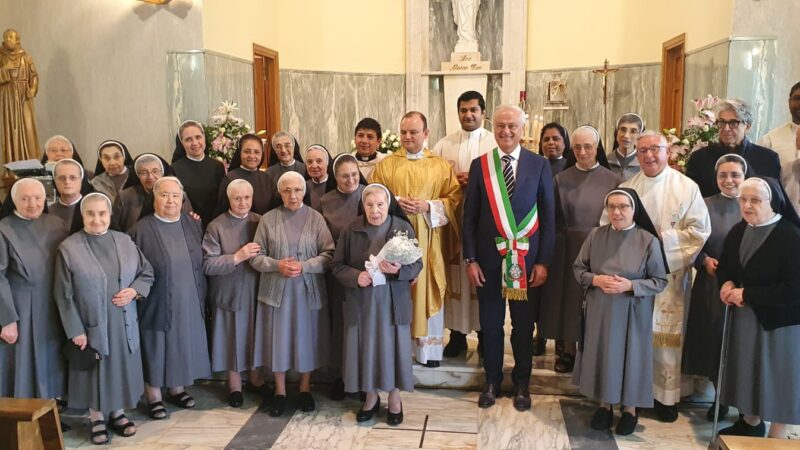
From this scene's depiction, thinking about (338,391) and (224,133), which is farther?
(224,133)

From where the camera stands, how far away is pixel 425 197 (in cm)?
411

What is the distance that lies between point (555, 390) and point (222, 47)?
5390 millimetres

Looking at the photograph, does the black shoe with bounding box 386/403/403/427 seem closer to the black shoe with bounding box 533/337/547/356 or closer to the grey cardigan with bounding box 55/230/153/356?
the black shoe with bounding box 533/337/547/356

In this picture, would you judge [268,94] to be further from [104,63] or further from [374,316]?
[374,316]

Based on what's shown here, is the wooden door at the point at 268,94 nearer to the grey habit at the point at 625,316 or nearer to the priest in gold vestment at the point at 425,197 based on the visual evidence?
the priest in gold vestment at the point at 425,197

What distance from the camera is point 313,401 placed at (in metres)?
4.02

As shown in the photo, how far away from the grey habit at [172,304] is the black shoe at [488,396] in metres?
1.74

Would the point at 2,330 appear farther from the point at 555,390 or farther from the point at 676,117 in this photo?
the point at 676,117

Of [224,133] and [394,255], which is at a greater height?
[224,133]

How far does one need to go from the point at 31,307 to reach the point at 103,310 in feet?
1.30

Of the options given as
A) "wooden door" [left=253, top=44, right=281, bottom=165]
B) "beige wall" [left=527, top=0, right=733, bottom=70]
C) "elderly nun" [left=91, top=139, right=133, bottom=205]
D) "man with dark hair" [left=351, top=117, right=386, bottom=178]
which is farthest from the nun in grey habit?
"wooden door" [left=253, top=44, right=281, bottom=165]

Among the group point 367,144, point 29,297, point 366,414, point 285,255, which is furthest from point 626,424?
point 29,297

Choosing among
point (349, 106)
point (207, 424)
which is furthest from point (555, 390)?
point (349, 106)

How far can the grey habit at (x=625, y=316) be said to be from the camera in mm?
3424
